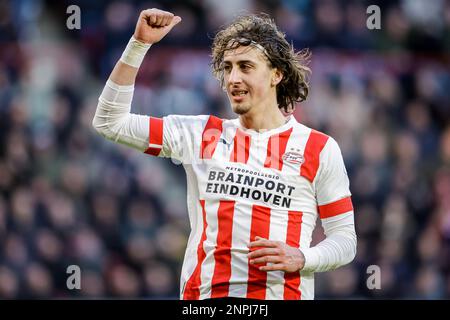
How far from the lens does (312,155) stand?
354 cm

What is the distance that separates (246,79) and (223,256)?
782mm

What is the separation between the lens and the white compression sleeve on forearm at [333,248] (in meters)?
3.37

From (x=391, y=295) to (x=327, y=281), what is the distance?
56 centimetres

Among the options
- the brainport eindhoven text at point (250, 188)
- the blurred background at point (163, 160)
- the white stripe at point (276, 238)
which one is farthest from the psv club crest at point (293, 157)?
the blurred background at point (163, 160)

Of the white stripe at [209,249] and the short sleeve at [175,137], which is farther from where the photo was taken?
the short sleeve at [175,137]

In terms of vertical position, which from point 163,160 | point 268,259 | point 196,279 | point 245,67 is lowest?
point 196,279

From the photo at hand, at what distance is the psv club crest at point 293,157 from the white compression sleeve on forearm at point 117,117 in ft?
2.02

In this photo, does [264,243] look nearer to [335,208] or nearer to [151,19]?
[335,208]

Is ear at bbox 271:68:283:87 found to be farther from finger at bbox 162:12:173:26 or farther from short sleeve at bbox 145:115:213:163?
finger at bbox 162:12:173:26

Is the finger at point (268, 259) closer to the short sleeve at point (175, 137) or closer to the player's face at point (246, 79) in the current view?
the short sleeve at point (175, 137)

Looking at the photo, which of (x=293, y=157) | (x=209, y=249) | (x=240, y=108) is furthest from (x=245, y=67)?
(x=209, y=249)

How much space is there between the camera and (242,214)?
3.39 m

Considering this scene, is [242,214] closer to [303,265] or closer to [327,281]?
[303,265]
